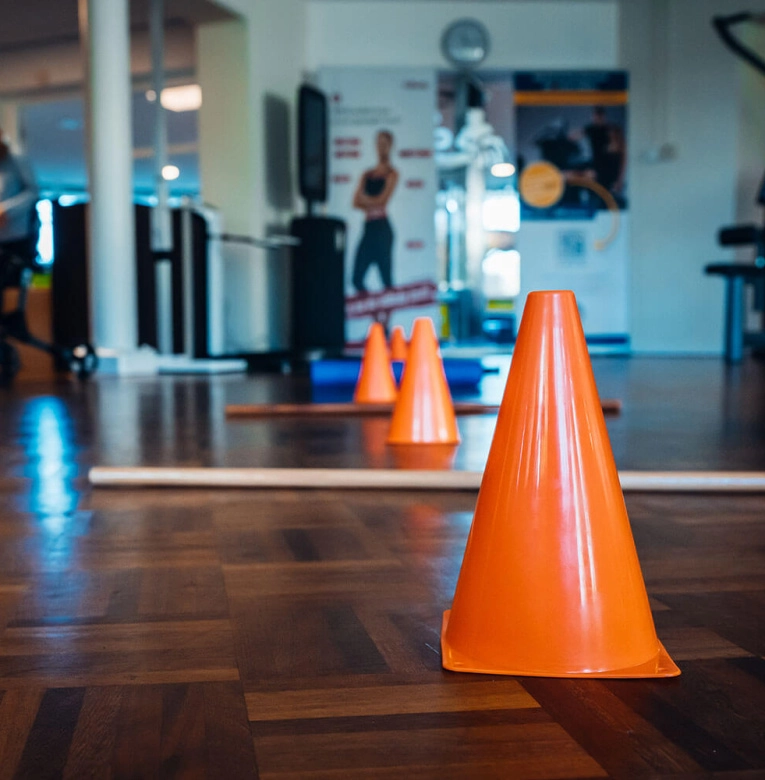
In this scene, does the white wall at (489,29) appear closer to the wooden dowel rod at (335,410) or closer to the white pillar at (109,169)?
the white pillar at (109,169)

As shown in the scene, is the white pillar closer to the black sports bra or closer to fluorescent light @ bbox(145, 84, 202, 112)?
the black sports bra

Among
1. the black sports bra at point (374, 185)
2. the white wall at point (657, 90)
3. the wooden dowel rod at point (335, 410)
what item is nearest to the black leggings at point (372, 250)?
the black sports bra at point (374, 185)

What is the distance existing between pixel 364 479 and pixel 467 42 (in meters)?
7.78

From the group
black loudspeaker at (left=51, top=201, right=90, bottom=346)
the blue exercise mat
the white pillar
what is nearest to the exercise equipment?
the blue exercise mat

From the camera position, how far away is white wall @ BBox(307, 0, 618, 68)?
8.86 meters

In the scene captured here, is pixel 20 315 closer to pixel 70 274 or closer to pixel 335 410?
pixel 70 274

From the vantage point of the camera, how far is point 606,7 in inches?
352

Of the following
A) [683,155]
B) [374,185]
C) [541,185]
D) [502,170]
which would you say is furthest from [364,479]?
[683,155]

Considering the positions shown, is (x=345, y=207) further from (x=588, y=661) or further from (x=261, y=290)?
(x=588, y=661)

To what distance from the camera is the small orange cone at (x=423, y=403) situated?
95.8 inches

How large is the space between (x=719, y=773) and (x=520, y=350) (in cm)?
41

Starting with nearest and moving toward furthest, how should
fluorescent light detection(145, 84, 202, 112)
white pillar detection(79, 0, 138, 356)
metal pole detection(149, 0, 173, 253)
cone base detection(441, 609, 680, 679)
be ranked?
cone base detection(441, 609, 680, 679), white pillar detection(79, 0, 138, 356), metal pole detection(149, 0, 173, 253), fluorescent light detection(145, 84, 202, 112)

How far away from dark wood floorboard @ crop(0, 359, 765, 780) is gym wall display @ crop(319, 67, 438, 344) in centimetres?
679

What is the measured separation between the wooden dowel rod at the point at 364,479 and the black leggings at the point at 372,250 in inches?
270
